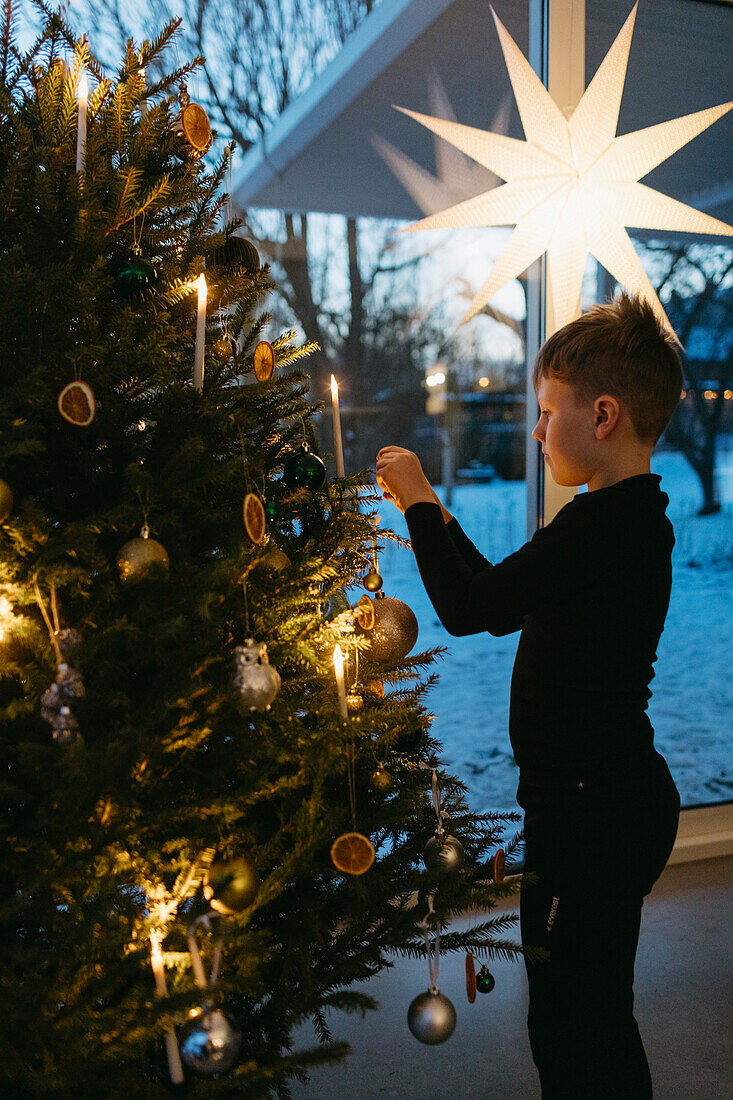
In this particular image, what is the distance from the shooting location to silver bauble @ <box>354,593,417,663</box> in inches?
43.2

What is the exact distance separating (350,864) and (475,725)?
1488 millimetres

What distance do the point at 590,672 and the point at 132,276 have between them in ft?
2.68

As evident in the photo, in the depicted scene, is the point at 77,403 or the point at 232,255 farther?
the point at 232,255

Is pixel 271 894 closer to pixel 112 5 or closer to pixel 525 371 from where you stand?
pixel 525 371

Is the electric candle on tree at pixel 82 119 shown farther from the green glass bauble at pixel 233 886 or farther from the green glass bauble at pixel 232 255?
the green glass bauble at pixel 233 886

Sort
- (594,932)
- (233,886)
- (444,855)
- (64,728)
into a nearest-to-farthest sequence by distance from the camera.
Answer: (64,728), (233,886), (444,855), (594,932)

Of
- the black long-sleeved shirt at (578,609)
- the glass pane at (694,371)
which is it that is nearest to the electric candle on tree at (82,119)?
the black long-sleeved shirt at (578,609)

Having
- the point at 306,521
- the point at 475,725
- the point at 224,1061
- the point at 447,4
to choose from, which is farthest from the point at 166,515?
the point at 447,4

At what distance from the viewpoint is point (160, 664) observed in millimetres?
821

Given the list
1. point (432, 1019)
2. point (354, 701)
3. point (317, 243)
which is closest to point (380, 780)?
point (354, 701)

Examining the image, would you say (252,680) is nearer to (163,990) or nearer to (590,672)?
(163,990)

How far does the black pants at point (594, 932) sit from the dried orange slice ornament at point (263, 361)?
74cm

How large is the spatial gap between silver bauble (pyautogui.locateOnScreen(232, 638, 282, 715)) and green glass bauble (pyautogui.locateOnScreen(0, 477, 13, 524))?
10.8 inches

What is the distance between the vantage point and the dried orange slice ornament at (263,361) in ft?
3.47
